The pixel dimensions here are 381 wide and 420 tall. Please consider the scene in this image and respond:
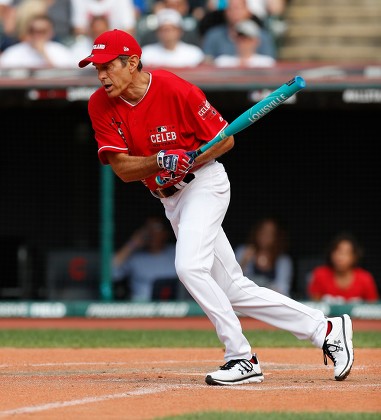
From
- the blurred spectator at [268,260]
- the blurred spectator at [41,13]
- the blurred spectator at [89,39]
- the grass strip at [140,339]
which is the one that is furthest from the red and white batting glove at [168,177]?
the blurred spectator at [41,13]

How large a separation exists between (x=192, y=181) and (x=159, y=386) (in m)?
1.02

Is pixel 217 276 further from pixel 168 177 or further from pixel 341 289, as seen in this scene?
pixel 341 289

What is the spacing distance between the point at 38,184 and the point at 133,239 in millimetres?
1270

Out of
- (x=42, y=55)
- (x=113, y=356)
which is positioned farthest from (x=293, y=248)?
(x=113, y=356)

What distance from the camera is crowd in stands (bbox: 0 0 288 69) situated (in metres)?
10.3

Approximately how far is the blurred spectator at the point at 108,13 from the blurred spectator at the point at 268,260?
253 cm

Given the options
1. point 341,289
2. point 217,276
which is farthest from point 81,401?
point 341,289

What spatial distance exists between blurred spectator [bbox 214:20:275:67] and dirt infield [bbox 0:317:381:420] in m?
4.08

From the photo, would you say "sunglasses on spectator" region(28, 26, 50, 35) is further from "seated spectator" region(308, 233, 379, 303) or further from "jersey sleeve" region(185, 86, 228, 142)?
"jersey sleeve" region(185, 86, 228, 142)

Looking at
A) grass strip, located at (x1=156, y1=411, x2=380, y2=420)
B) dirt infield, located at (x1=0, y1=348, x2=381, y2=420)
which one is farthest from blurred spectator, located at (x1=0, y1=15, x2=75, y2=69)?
grass strip, located at (x1=156, y1=411, x2=380, y2=420)

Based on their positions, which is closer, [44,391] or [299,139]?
[44,391]

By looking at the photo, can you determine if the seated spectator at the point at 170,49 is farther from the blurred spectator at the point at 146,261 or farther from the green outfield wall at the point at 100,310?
the green outfield wall at the point at 100,310

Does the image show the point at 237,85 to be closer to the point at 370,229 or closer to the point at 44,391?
the point at 370,229

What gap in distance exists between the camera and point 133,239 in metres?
11.1
